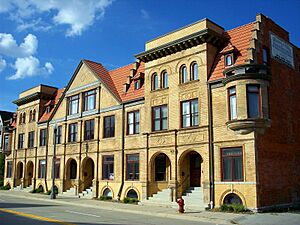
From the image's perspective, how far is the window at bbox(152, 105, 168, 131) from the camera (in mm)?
27141

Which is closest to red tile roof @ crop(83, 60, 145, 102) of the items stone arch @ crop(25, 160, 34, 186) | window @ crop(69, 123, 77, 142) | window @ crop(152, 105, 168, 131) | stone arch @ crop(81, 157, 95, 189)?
window @ crop(152, 105, 168, 131)

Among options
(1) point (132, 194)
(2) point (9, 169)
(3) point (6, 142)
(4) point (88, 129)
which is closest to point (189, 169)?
(1) point (132, 194)

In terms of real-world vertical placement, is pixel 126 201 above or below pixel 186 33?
below

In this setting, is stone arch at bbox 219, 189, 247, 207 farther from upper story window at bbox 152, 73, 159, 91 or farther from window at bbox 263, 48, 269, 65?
upper story window at bbox 152, 73, 159, 91

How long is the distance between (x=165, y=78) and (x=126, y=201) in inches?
397

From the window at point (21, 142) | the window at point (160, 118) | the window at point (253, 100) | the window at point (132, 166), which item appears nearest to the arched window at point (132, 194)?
the window at point (132, 166)

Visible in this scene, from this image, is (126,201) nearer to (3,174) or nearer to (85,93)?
(85,93)

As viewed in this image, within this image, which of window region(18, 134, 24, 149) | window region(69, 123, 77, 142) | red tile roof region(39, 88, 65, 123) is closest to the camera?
window region(69, 123, 77, 142)

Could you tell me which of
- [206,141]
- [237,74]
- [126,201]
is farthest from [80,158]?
[237,74]

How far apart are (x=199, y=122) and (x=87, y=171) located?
51.0ft

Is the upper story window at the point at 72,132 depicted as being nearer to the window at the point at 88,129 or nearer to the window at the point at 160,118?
the window at the point at 88,129

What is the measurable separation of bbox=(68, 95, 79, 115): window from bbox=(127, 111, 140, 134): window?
8.33 metres

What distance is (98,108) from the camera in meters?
34.0

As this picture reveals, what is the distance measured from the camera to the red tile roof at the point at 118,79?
3126 cm
